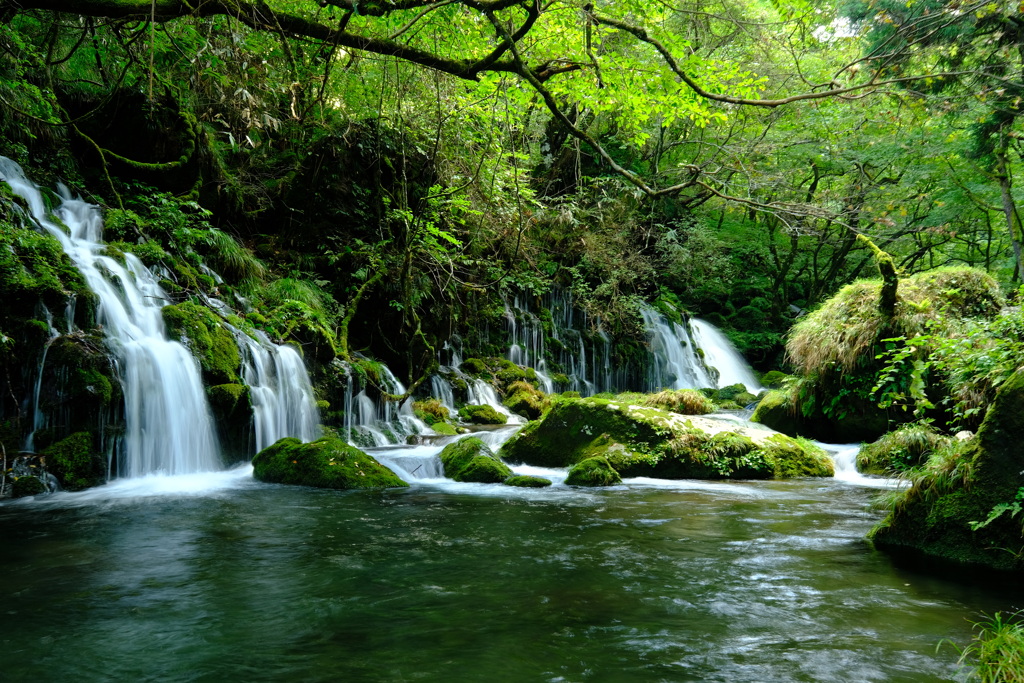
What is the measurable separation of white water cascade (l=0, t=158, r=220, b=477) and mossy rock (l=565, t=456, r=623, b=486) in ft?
16.7

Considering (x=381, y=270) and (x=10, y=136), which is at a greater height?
(x=10, y=136)

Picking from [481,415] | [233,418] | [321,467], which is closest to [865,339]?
[481,415]

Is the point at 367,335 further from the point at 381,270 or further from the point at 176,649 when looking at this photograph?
the point at 176,649

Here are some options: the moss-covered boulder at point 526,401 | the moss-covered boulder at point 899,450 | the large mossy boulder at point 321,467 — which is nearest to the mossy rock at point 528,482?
the large mossy boulder at point 321,467

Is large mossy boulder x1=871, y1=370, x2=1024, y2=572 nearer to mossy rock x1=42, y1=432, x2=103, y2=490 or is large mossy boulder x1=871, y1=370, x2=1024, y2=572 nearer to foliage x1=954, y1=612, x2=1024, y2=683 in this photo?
foliage x1=954, y1=612, x2=1024, y2=683

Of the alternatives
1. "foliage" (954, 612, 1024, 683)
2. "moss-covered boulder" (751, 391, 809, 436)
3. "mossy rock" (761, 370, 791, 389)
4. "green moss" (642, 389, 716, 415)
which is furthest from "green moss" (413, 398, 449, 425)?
"mossy rock" (761, 370, 791, 389)

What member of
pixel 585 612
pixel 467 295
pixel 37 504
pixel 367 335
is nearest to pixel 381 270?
pixel 367 335

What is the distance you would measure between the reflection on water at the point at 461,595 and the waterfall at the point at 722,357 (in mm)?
15649

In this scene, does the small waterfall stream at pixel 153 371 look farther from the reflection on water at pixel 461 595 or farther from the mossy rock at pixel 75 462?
the reflection on water at pixel 461 595

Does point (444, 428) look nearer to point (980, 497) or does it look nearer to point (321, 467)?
point (321, 467)

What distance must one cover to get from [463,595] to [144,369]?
250 inches

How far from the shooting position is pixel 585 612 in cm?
372

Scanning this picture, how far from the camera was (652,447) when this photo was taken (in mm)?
9109

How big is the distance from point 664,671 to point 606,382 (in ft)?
55.3
